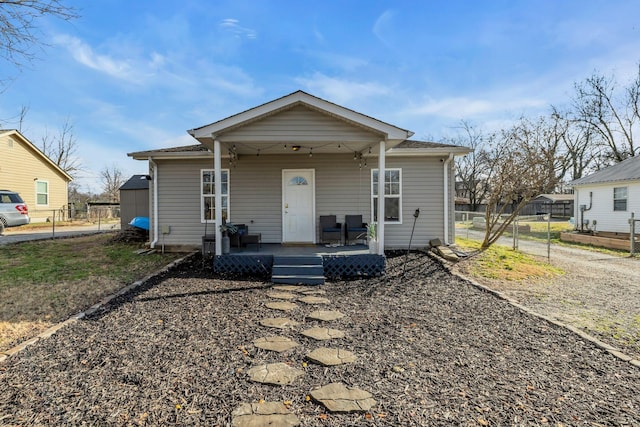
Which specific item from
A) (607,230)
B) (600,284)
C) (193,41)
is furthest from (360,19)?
(607,230)

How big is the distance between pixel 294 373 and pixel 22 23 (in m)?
5.42

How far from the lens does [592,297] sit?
5.45 metres

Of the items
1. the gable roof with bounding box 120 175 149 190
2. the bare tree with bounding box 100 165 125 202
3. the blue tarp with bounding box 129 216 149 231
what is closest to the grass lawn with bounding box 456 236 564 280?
the blue tarp with bounding box 129 216 149 231

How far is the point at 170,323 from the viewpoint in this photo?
4105 millimetres

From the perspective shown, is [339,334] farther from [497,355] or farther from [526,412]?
[526,412]

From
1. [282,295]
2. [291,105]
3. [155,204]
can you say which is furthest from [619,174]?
[155,204]

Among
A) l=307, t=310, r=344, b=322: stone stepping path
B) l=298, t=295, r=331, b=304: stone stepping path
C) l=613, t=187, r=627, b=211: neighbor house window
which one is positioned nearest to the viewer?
l=307, t=310, r=344, b=322: stone stepping path

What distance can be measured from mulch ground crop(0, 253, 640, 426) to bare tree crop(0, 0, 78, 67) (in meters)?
3.64

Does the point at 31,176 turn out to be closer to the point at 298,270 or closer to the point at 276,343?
the point at 298,270

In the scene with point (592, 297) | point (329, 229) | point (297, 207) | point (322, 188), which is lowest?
point (592, 297)

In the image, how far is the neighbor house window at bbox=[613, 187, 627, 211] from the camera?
47.7 feet

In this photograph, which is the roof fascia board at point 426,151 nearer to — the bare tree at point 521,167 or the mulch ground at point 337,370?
the bare tree at point 521,167

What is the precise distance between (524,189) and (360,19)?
627 centimetres

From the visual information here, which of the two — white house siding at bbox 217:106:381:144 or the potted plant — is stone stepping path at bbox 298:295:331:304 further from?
white house siding at bbox 217:106:381:144
